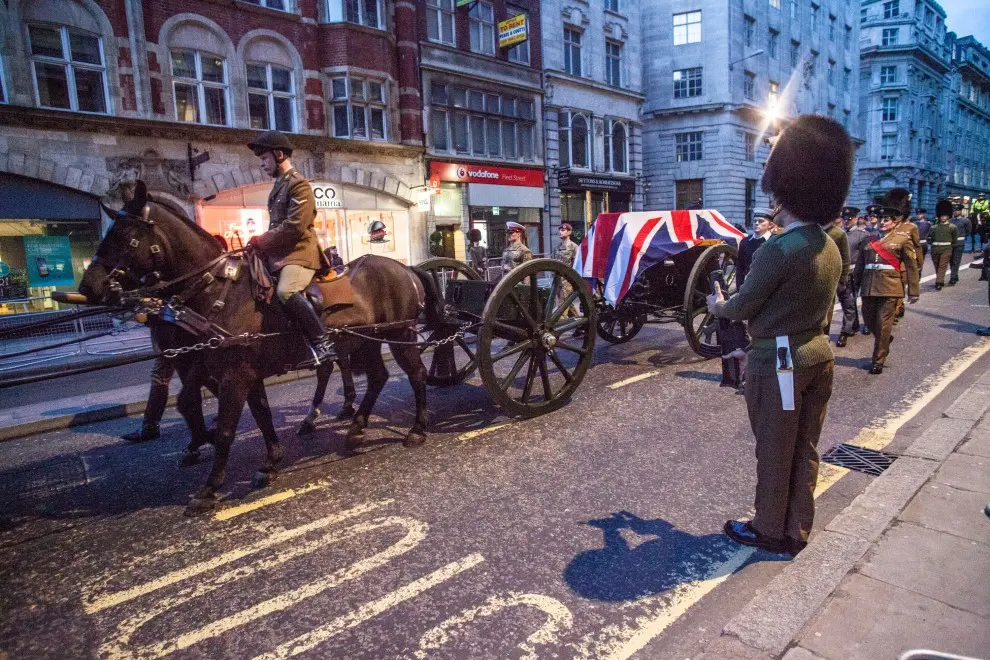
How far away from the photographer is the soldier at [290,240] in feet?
14.3

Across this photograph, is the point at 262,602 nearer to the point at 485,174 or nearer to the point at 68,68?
the point at 68,68

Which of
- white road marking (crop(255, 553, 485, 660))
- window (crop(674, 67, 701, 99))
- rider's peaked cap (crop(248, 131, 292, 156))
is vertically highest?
window (crop(674, 67, 701, 99))

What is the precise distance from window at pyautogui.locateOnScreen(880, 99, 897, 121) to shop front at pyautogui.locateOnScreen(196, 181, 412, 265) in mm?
54568

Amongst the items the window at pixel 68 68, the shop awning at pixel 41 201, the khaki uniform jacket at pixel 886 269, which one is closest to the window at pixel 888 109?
the khaki uniform jacket at pixel 886 269

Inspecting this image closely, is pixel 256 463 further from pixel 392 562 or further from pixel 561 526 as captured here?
pixel 561 526

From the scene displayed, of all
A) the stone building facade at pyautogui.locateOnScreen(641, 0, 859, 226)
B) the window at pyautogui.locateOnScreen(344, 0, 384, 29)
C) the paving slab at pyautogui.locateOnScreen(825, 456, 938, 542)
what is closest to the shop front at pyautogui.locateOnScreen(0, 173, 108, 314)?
the window at pyautogui.locateOnScreen(344, 0, 384, 29)

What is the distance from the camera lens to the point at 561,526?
3.65 metres

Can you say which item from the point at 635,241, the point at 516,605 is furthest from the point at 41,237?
the point at 516,605

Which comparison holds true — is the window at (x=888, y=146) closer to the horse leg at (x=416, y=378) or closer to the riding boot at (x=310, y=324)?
the horse leg at (x=416, y=378)

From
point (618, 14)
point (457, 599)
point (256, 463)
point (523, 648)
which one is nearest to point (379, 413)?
point (256, 463)

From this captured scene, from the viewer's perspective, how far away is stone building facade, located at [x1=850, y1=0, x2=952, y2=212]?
53.9 metres

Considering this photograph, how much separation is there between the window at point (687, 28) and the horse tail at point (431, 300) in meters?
33.7

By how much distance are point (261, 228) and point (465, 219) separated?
800 centimetres

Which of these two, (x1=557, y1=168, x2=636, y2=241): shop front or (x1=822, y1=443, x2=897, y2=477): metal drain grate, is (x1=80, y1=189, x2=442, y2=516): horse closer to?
(x1=822, y1=443, x2=897, y2=477): metal drain grate
